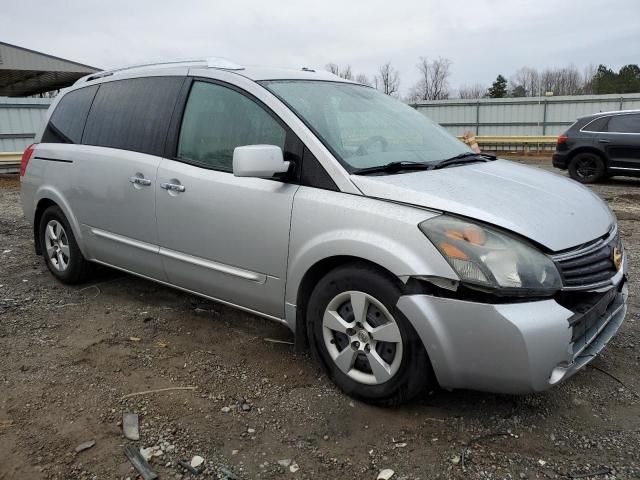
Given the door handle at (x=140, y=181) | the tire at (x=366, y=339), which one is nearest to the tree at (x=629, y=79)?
the door handle at (x=140, y=181)

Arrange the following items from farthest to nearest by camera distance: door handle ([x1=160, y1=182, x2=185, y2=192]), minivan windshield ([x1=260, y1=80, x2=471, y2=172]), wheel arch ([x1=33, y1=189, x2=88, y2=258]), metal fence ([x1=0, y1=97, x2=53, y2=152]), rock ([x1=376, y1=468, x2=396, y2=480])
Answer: metal fence ([x1=0, y1=97, x2=53, y2=152])
wheel arch ([x1=33, y1=189, x2=88, y2=258])
door handle ([x1=160, y1=182, x2=185, y2=192])
minivan windshield ([x1=260, y1=80, x2=471, y2=172])
rock ([x1=376, y1=468, x2=396, y2=480])

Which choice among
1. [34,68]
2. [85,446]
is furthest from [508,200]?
[34,68]

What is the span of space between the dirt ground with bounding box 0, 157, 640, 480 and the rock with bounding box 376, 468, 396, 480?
27mm

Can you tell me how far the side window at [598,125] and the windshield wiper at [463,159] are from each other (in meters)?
9.17

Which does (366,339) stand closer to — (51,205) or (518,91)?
(51,205)

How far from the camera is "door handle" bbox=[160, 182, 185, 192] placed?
11.3ft

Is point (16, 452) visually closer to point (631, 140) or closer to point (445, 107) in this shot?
point (631, 140)

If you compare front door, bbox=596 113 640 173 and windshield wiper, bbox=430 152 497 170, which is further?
front door, bbox=596 113 640 173

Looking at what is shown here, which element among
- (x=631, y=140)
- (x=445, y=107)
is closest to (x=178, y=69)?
(x=631, y=140)

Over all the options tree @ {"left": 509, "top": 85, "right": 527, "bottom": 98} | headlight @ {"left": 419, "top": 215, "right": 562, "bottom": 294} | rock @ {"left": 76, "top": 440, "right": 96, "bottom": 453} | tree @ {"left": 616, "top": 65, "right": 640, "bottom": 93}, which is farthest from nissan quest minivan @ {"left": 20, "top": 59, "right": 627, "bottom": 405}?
tree @ {"left": 509, "top": 85, "right": 527, "bottom": 98}

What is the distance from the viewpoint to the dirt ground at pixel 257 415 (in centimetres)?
238

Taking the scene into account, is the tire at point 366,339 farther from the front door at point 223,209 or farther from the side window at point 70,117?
the side window at point 70,117

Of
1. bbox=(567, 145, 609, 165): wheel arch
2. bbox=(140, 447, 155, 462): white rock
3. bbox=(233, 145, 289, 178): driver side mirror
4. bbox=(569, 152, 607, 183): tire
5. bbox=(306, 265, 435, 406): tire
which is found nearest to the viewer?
bbox=(140, 447, 155, 462): white rock

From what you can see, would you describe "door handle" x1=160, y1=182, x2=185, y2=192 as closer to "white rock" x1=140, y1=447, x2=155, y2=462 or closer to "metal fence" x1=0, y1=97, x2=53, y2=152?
"white rock" x1=140, y1=447, x2=155, y2=462
